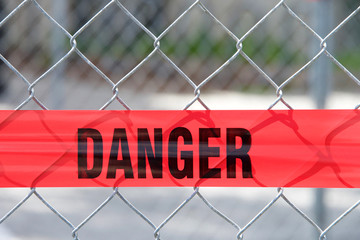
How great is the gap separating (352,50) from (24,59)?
3.40 meters

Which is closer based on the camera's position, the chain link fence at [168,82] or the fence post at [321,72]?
the chain link fence at [168,82]

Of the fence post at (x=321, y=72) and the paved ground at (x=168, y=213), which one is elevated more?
the fence post at (x=321, y=72)

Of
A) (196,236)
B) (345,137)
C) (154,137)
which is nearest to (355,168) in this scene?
(345,137)

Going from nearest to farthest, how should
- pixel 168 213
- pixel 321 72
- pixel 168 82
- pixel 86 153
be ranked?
pixel 86 153 → pixel 321 72 → pixel 168 213 → pixel 168 82

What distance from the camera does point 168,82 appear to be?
21.3 ft

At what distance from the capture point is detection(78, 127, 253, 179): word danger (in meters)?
1.19

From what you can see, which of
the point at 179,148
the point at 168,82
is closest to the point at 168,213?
the point at 179,148

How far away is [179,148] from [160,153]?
46 mm

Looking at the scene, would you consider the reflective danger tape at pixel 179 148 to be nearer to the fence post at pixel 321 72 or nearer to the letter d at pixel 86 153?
the letter d at pixel 86 153

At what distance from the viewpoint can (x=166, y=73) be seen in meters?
6.05

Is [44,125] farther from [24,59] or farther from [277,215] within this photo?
[24,59]

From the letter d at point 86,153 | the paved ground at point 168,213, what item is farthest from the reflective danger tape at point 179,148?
the paved ground at point 168,213

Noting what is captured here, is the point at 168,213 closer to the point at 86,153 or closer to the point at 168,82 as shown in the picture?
the point at 86,153

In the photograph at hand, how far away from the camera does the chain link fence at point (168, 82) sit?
4.32 feet
